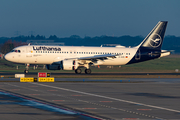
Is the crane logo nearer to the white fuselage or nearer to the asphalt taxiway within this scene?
the white fuselage

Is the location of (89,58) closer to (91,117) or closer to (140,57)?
(140,57)

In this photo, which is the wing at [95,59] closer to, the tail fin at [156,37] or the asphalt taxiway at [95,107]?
the tail fin at [156,37]

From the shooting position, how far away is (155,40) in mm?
61000

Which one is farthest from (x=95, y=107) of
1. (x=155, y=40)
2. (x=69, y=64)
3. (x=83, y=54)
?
(x=155, y=40)

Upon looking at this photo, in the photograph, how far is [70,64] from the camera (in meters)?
53.3

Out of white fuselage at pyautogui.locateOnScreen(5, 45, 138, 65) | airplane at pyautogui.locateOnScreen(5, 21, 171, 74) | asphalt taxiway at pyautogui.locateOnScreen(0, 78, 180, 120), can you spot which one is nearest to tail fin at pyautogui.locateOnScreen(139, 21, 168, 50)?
airplane at pyautogui.locateOnScreen(5, 21, 171, 74)

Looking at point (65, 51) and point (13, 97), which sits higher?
point (65, 51)

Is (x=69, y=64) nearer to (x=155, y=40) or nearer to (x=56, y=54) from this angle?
(x=56, y=54)

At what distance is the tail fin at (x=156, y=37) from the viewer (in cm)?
6084

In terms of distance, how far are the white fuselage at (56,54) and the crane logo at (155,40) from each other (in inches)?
197

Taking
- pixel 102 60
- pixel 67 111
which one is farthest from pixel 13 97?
pixel 102 60

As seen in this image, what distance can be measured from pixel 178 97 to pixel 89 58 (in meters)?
28.7

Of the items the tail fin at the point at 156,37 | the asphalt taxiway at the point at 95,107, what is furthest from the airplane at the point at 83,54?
the asphalt taxiway at the point at 95,107

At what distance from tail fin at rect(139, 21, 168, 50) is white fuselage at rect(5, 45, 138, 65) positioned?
173 inches
